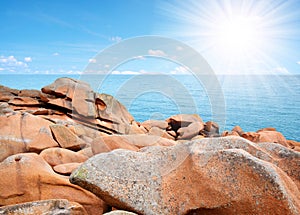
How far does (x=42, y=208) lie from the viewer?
413 cm

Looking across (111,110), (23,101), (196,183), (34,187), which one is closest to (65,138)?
(34,187)

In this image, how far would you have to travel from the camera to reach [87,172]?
4.83 metres

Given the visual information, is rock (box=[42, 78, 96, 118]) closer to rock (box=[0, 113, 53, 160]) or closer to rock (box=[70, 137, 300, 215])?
rock (box=[0, 113, 53, 160])

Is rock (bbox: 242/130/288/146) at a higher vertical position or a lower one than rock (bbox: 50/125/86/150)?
lower

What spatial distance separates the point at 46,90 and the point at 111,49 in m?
8.29

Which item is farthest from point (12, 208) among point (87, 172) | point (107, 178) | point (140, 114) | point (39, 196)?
point (140, 114)

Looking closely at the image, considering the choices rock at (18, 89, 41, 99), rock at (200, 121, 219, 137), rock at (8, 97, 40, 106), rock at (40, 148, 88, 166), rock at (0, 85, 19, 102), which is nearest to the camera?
rock at (40, 148, 88, 166)

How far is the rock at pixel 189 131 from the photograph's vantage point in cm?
1778

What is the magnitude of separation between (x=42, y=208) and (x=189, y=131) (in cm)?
1500

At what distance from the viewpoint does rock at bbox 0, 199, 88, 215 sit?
4039mm

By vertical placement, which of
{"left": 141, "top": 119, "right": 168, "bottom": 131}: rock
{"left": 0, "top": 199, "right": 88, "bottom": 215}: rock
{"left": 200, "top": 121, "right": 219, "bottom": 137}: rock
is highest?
{"left": 0, "top": 199, "right": 88, "bottom": 215}: rock

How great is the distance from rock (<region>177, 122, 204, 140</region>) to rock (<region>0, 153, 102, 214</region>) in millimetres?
12932

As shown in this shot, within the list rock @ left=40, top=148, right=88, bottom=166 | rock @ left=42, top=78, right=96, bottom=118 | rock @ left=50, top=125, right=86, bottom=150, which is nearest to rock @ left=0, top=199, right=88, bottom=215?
rock @ left=40, top=148, right=88, bottom=166

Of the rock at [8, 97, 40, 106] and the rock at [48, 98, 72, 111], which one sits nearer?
the rock at [48, 98, 72, 111]
